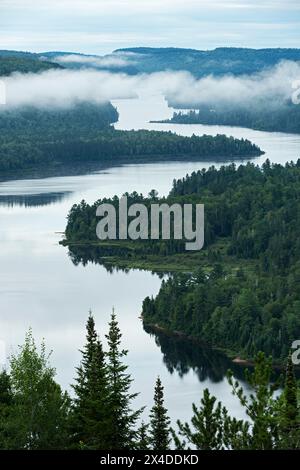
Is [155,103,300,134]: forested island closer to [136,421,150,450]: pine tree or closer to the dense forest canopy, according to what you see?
the dense forest canopy

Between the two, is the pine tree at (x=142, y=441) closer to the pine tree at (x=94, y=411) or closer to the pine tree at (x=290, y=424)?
the pine tree at (x=94, y=411)

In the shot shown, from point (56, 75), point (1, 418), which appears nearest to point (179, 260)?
point (1, 418)

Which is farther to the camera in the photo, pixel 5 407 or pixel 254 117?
pixel 254 117

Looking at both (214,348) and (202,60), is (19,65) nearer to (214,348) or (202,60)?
(202,60)

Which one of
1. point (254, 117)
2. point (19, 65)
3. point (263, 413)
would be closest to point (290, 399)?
point (263, 413)

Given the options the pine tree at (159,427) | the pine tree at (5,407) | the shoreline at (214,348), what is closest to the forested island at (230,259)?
the shoreline at (214,348)

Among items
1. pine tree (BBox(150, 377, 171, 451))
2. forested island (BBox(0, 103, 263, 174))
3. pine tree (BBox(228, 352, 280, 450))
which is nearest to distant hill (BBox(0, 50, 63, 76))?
forested island (BBox(0, 103, 263, 174))

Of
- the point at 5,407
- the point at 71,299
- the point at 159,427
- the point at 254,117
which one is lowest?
the point at 159,427
